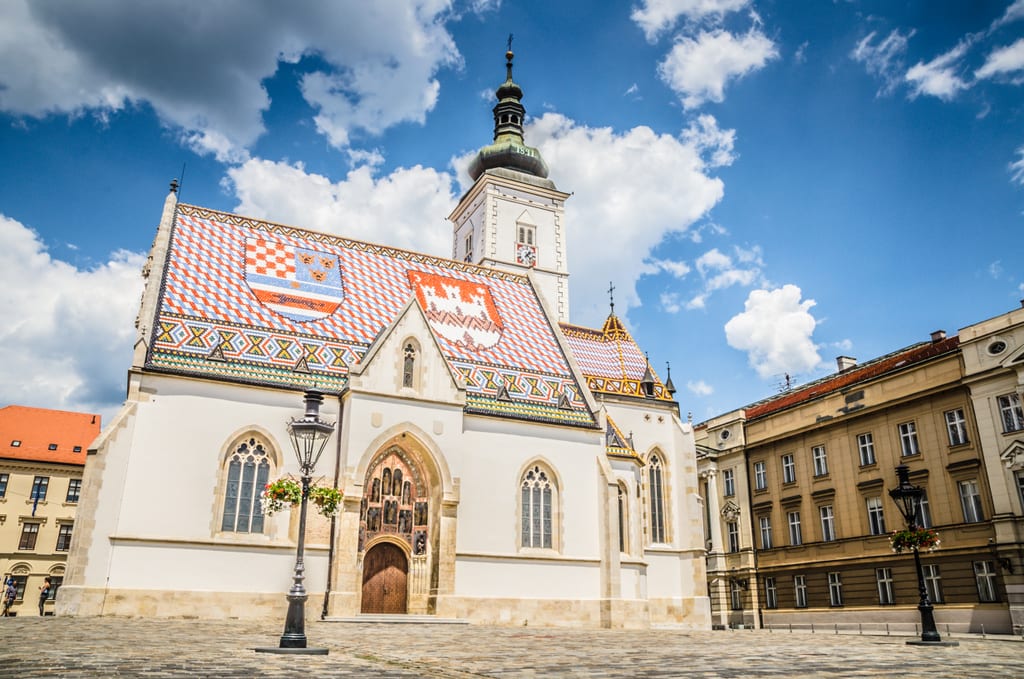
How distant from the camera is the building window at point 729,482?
45594 millimetres

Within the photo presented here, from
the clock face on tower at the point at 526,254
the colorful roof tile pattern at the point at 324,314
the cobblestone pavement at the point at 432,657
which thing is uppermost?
the clock face on tower at the point at 526,254

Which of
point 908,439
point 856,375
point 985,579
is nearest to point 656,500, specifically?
point 908,439

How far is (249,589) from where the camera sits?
2331 cm

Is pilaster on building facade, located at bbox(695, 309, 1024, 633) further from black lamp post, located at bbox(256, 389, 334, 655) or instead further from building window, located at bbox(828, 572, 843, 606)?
black lamp post, located at bbox(256, 389, 334, 655)

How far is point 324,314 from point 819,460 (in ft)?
85.3

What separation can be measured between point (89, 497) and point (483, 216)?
1252 inches

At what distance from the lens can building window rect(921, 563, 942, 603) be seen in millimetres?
32375

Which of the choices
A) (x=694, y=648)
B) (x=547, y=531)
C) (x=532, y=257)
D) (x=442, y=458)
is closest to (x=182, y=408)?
(x=442, y=458)

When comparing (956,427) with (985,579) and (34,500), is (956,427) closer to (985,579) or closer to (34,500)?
(985,579)

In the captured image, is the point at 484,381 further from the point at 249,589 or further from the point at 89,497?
the point at 89,497

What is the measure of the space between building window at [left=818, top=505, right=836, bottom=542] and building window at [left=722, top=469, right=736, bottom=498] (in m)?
6.95

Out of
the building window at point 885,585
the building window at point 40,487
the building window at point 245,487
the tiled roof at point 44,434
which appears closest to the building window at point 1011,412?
the building window at point 885,585

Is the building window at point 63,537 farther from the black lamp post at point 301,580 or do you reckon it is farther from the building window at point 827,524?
the building window at point 827,524

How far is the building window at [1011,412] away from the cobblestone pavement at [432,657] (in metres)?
16.0
